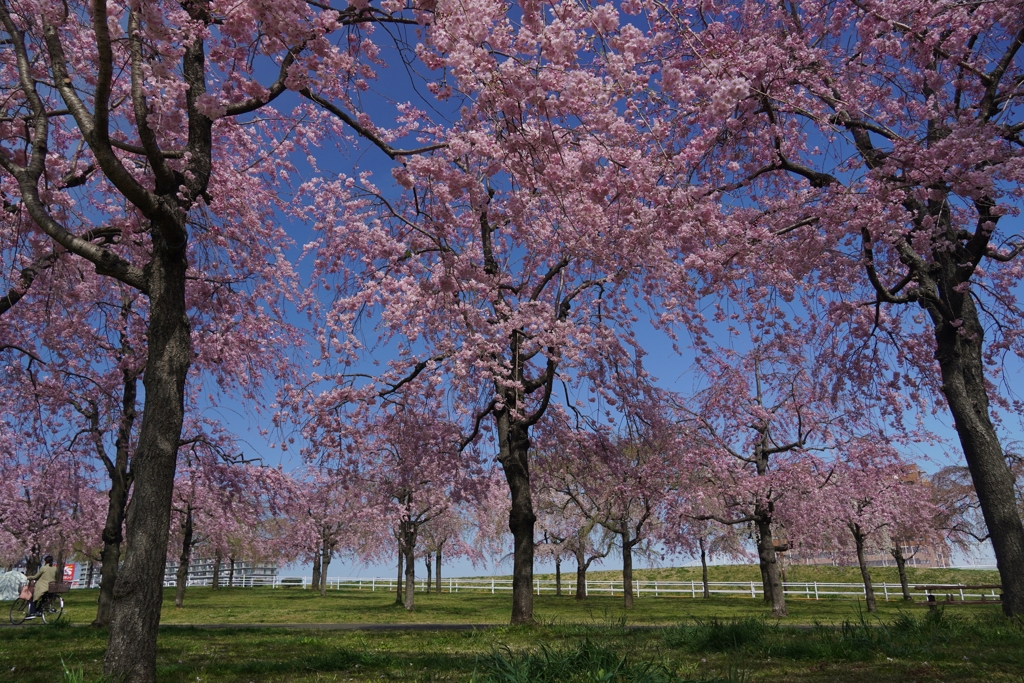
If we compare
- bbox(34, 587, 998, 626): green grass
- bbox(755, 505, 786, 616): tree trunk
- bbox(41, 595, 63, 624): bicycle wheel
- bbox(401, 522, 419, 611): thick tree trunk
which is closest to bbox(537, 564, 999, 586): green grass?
bbox(34, 587, 998, 626): green grass

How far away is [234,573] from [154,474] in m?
63.7

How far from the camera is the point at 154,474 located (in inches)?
218

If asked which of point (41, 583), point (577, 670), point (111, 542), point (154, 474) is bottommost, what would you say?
point (41, 583)

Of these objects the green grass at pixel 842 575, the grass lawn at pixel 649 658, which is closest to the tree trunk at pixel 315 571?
the green grass at pixel 842 575

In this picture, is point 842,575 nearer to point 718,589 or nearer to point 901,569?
point 718,589

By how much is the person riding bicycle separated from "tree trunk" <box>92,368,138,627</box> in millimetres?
2860

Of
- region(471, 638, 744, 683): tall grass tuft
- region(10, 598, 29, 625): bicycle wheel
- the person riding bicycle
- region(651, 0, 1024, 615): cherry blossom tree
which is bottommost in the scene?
region(10, 598, 29, 625): bicycle wheel

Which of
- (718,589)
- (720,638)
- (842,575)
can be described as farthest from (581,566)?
(720,638)

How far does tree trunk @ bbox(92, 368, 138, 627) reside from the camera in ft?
44.9

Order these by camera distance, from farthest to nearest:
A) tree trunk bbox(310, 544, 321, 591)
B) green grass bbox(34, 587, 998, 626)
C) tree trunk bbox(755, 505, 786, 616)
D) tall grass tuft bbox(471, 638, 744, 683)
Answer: tree trunk bbox(310, 544, 321, 591), tree trunk bbox(755, 505, 786, 616), green grass bbox(34, 587, 998, 626), tall grass tuft bbox(471, 638, 744, 683)

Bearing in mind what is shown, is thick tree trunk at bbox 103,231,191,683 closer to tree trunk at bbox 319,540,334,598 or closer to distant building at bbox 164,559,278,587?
tree trunk at bbox 319,540,334,598

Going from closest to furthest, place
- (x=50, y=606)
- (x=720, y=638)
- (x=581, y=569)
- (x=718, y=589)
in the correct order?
1. (x=720, y=638)
2. (x=50, y=606)
3. (x=581, y=569)
4. (x=718, y=589)

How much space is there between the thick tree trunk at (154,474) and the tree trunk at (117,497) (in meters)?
9.27

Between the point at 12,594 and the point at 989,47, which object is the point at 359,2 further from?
the point at 12,594
